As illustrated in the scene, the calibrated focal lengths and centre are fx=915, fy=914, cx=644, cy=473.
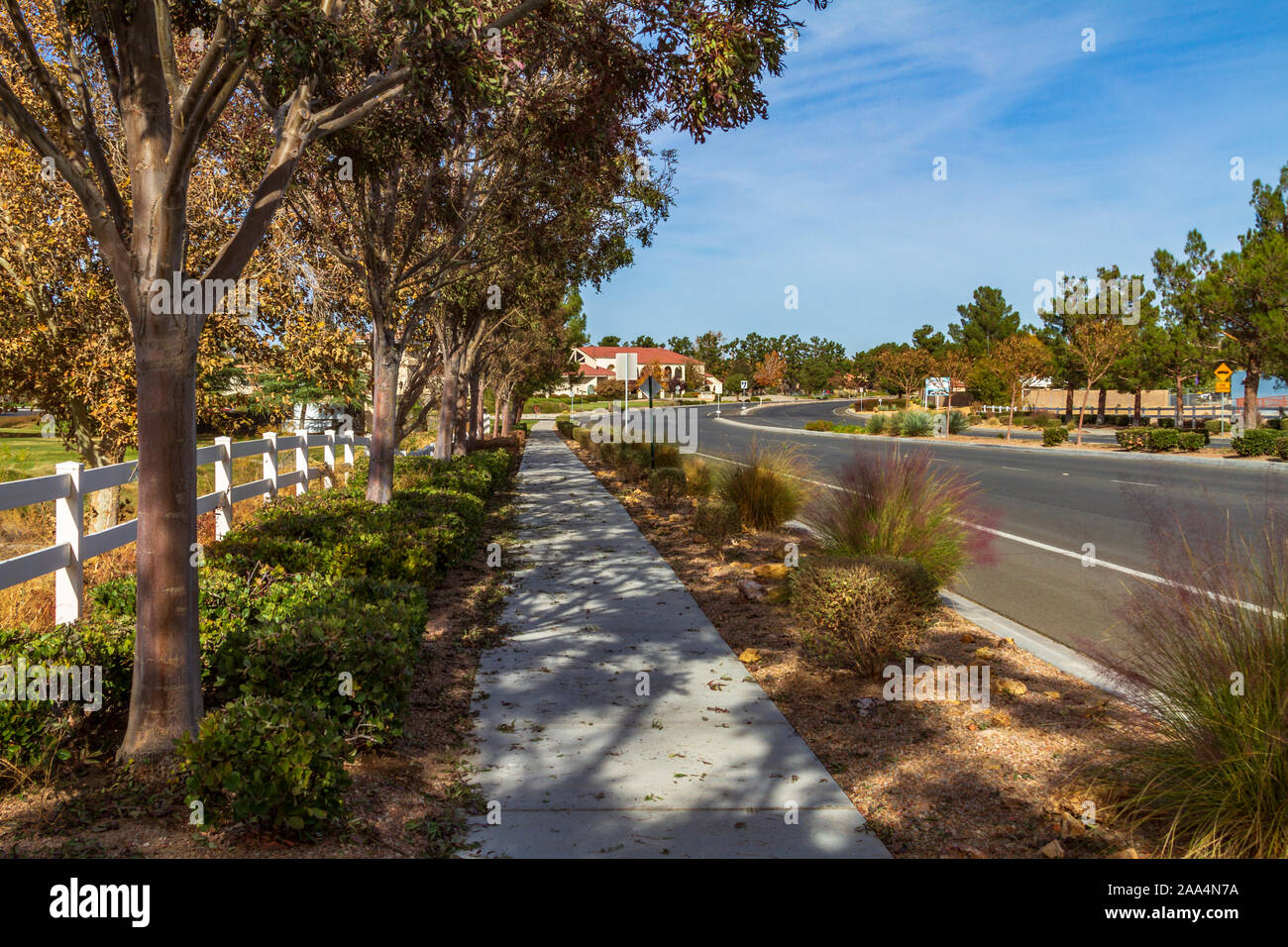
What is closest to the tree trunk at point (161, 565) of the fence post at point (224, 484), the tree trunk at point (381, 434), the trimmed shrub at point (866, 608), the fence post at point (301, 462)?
the trimmed shrub at point (866, 608)

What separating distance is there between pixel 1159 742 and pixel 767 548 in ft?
22.2

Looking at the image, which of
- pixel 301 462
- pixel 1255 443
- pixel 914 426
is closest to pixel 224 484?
pixel 301 462

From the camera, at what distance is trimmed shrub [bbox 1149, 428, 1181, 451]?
103ft

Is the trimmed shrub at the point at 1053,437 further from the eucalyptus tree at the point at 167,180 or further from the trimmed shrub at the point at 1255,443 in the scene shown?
the eucalyptus tree at the point at 167,180

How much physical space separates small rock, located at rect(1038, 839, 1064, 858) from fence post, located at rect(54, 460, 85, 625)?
5696 mm

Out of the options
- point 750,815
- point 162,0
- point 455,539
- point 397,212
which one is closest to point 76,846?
point 750,815

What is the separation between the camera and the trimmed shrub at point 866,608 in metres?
5.91

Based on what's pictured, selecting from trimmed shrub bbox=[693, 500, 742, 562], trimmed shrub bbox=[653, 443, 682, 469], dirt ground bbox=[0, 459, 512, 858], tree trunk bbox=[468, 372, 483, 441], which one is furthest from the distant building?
dirt ground bbox=[0, 459, 512, 858]

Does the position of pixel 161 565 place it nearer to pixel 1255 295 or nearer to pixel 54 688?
pixel 54 688

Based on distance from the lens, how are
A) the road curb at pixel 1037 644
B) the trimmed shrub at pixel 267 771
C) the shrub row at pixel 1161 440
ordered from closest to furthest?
the trimmed shrub at pixel 267 771, the road curb at pixel 1037 644, the shrub row at pixel 1161 440

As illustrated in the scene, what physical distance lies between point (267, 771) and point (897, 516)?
5.55 metres

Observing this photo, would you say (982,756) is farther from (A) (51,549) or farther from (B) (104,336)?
(B) (104,336)

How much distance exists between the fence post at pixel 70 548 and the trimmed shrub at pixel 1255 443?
30.4m

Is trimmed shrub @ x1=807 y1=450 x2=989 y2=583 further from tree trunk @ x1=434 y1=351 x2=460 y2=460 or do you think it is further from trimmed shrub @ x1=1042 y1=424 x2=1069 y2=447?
trimmed shrub @ x1=1042 y1=424 x2=1069 y2=447
